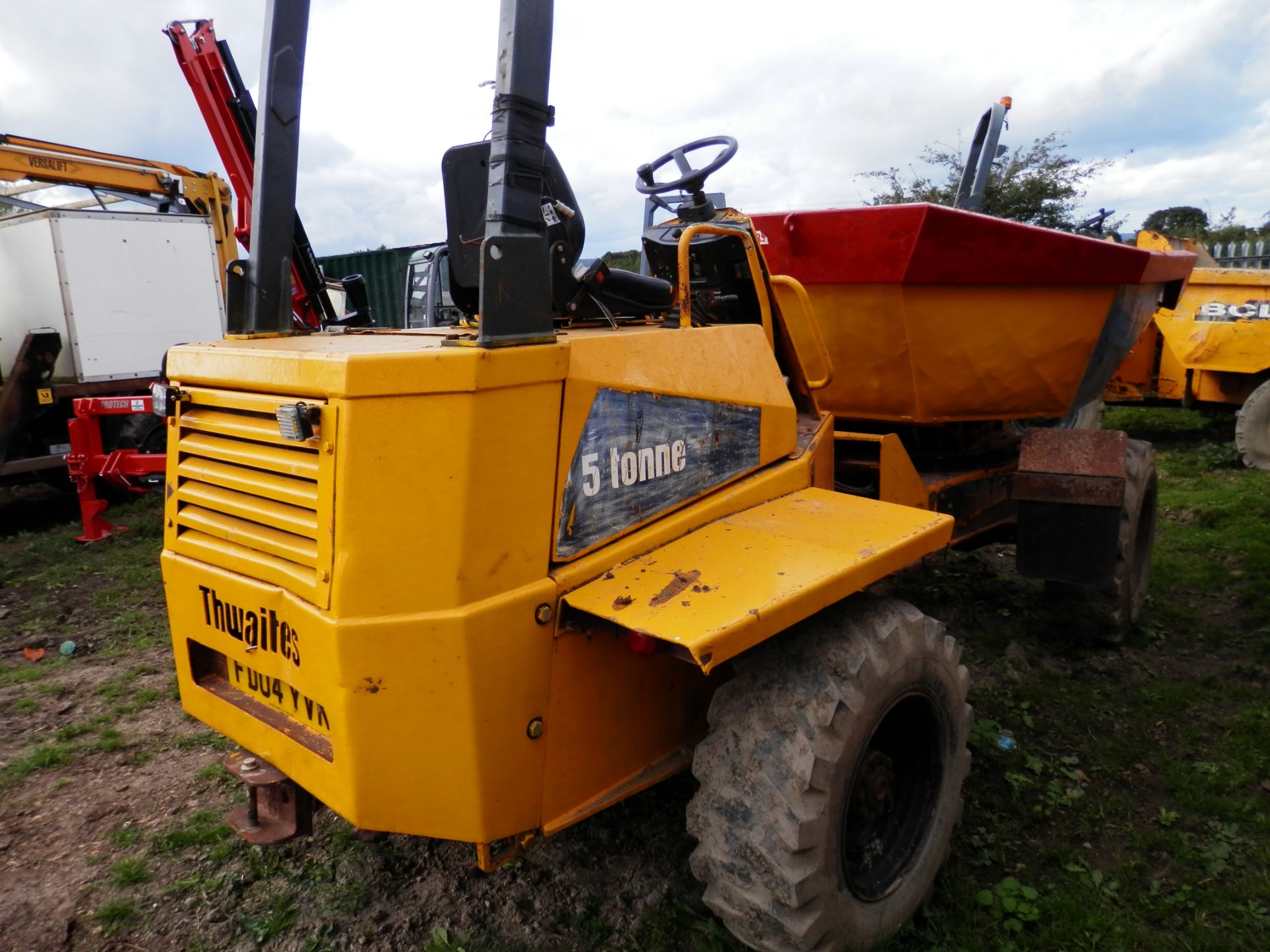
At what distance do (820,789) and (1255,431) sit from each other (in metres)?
8.12

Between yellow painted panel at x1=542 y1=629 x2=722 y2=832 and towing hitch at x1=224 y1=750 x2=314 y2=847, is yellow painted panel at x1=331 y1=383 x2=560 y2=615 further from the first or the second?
towing hitch at x1=224 y1=750 x2=314 y2=847

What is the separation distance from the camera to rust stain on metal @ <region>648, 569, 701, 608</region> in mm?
2201

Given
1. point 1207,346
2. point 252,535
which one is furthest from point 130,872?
point 1207,346

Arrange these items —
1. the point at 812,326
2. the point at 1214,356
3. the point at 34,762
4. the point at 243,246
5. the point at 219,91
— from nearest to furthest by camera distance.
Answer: the point at 812,326
the point at 34,762
the point at 219,91
the point at 243,246
the point at 1214,356

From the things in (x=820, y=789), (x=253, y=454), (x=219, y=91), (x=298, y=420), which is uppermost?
(x=219, y=91)

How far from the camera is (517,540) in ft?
7.01

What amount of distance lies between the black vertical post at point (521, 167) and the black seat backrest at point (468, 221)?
434mm

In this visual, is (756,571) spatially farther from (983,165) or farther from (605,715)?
(983,165)

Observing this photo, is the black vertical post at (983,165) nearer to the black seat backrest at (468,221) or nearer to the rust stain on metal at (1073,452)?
the rust stain on metal at (1073,452)

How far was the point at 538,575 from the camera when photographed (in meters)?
2.19

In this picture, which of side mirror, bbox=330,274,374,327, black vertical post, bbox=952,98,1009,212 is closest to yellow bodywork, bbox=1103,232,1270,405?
black vertical post, bbox=952,98,1009,212

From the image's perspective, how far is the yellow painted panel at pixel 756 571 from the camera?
82.7 inches

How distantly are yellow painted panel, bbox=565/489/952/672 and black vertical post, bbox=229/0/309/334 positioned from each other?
60.1 inches

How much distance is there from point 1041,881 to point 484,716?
1982 millimetres
